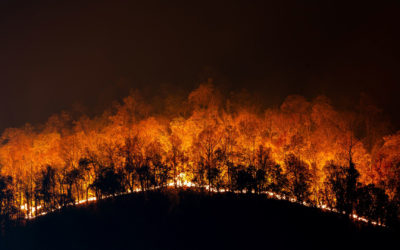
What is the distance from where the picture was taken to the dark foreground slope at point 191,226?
52.9ft

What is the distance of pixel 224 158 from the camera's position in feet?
76.3

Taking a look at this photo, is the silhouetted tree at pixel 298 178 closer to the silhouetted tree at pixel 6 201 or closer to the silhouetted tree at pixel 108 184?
the silhouetted tree at pixel 108 184

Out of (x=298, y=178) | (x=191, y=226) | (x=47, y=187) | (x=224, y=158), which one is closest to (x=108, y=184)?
(x=47, y=187)

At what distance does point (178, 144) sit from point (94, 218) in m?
8.71

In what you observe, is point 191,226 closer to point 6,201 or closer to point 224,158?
point 224,158

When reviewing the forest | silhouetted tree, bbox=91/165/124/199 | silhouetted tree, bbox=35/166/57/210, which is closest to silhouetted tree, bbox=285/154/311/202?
the forest

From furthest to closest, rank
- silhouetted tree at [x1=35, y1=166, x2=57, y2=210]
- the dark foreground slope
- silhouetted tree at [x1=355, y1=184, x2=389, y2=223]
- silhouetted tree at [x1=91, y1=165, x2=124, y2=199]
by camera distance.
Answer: silhouetted tree at [x1=35, y1=166, x2=57, y2=210]
silhouetted tree at [x1=91, y1=165, x2=124, y2=199]
silhouetted tree at [x1=355, y1=184, x2=389, y2=223]
the dark foreground slope

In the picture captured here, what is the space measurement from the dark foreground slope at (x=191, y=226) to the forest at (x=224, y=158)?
1.49 meters

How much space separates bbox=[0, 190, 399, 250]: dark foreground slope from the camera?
16125 mm

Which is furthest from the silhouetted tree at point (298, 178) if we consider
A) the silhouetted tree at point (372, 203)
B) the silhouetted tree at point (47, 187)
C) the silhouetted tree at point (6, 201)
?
the silhouetted tree at point (6, 201)

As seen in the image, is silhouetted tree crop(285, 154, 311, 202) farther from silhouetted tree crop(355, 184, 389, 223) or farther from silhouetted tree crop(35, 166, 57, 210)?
silhouetted tree crop(35, 166, 57, 210)

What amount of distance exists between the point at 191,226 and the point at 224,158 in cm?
672

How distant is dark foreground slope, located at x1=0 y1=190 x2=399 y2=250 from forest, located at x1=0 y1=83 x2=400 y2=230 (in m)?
1.49

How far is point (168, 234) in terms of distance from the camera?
18062mm
